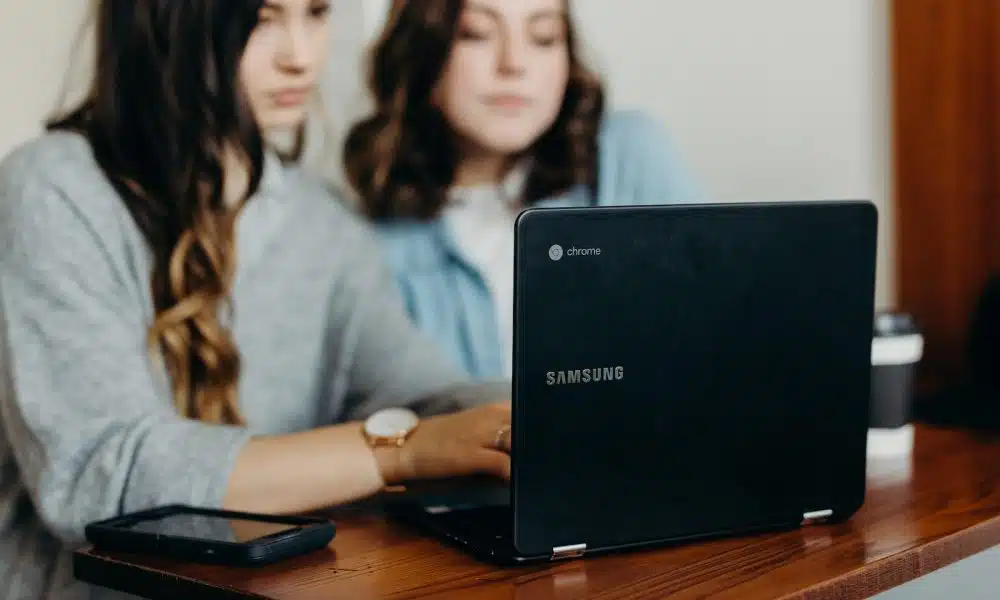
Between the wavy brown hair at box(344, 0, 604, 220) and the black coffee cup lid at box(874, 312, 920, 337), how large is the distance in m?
0.58

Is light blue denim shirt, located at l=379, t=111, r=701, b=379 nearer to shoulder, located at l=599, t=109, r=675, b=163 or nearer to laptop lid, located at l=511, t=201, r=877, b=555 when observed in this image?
shoulder, located at l=599, t=109, r=675, b=163

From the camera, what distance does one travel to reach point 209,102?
4.35 feet

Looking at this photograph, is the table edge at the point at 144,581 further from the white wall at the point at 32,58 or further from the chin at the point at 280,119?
the chin at the point at 280,119

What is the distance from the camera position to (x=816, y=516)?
98 centimetres

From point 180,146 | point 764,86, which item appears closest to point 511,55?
point 180,146

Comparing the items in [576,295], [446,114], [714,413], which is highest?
[446,114]

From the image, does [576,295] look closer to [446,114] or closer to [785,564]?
[785,564]

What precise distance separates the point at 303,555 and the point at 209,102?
58 centimetres

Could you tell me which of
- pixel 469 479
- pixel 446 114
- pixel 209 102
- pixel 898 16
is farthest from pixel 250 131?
pixel 898 16

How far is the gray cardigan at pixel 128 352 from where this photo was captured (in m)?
1.07

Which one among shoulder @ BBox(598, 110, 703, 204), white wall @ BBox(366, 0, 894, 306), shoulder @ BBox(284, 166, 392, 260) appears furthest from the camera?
white wall @ BBox(366, 0, 894, 306)

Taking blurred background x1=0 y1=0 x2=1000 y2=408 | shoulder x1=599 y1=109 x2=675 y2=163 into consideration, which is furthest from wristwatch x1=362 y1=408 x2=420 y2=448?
blurred background x1=0 y1=0 x2=1000 y2=408

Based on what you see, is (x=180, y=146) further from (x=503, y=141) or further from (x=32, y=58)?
(x=503, y=141)

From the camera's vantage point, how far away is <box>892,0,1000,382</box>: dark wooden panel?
7.49 feet
